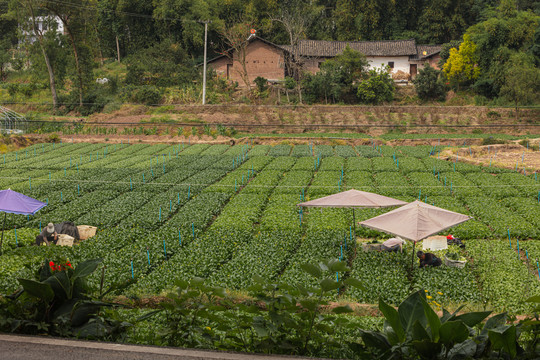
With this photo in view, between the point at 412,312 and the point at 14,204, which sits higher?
the point at 412,312

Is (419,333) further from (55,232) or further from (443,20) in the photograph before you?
(443,20)

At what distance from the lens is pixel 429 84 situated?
61281mm

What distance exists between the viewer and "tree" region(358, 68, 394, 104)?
5991cm

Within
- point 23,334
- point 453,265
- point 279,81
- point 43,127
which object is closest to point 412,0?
Result: point 279,81

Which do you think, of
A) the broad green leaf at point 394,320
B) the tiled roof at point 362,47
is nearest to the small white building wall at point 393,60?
the tiled roof at point 362,47

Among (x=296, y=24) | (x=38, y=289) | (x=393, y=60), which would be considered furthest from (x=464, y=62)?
(x=38, y=289)

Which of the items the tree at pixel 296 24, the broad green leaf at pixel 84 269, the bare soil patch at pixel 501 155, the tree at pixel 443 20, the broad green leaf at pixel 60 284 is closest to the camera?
the broad green leaf at pixel 60 284

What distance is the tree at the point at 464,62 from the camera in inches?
2370

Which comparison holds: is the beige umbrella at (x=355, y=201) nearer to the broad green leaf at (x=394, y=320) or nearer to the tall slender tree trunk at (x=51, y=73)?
the broad green leaf at (x=394, y=320)

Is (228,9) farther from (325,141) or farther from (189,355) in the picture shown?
(189,355)

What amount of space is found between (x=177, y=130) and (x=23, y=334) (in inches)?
2004

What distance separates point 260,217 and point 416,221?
9.49 m

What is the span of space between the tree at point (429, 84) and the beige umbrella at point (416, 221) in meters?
48.8

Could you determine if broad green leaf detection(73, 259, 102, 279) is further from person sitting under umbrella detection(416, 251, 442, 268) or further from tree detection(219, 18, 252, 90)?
tree detection(219, 18, 252, 90)
